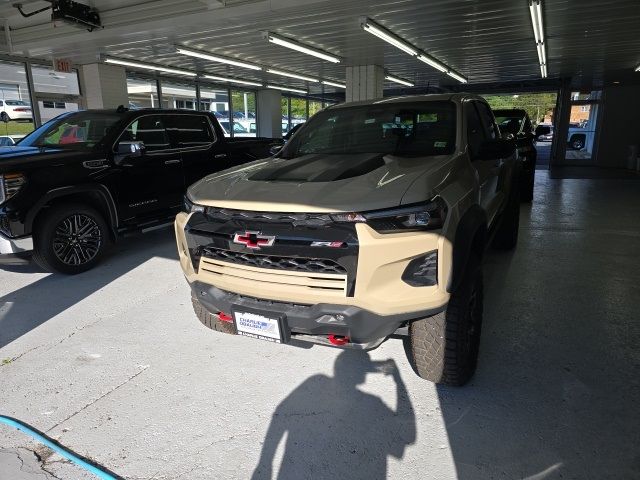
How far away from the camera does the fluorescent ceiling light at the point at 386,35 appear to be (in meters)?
8.87

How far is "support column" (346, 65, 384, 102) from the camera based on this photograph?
Answer: 14094 millimetres

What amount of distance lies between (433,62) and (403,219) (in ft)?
42.7

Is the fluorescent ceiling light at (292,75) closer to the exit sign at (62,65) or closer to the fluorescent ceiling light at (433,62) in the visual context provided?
the fluorescent ceiling light at (433,62)

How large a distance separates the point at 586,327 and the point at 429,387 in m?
1.58

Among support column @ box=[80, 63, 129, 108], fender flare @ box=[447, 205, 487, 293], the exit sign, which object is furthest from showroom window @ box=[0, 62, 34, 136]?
fender flare @ box=[447, 205, 487, 293]

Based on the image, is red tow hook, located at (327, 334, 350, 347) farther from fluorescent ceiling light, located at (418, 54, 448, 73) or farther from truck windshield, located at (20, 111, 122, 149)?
fluorescent ceiling light, located at (418, 54, 448, 73)

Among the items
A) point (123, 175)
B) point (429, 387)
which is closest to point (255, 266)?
point (429, 387)

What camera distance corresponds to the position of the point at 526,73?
16.3 metres

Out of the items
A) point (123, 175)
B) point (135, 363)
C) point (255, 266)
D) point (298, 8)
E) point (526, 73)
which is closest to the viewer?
point (255, 266)

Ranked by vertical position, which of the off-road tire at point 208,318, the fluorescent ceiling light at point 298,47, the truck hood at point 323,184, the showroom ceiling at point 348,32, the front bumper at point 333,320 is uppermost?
the showroom ceiling at point 348,32

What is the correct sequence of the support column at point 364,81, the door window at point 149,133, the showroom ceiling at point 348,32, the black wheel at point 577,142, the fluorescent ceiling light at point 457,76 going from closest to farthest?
the door window at point 149,133 < the showroom ceiling at point 348,32 < the support column at point 364,81 < the fluorescent ceiling light at point 457,76 < the black wheel at point 577,142

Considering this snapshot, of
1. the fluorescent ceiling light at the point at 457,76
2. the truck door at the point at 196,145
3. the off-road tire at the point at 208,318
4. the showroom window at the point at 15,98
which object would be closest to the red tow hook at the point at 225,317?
the off-road tire at the point at 208,318

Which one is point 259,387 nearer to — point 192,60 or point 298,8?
point 298,8

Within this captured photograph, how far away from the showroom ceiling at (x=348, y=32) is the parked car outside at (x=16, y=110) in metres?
1.35
